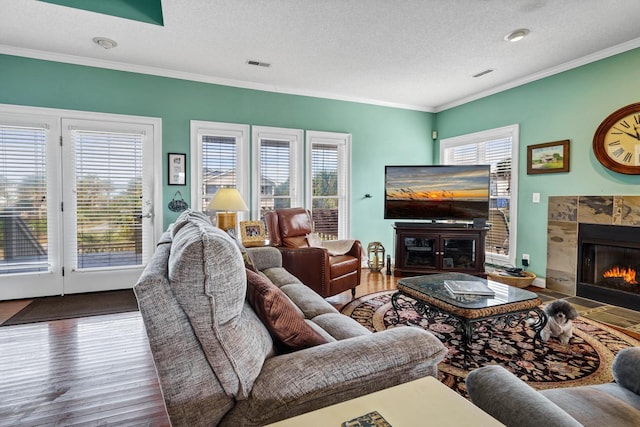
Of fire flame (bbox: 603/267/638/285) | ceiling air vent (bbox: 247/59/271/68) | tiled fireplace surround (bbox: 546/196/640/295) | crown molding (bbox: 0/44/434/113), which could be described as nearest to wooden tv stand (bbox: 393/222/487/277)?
tiled fireplace surround (bbox: 546/196/640/295)

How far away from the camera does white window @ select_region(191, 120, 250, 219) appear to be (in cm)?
426

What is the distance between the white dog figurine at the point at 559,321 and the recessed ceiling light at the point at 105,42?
14.9 feet

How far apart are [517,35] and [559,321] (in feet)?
8.37

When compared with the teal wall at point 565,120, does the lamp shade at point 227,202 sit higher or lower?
lower

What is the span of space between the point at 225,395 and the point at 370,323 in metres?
2.09

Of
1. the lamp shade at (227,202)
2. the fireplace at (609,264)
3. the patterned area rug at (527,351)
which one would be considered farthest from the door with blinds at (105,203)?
the fireplace at (609,264)

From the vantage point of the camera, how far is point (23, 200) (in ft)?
11.9

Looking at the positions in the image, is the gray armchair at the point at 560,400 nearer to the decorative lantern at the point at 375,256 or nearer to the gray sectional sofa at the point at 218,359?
the gray sectional sofa at the point at 218,359

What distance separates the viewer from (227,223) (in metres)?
3.80

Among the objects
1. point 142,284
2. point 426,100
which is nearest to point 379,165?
point 426,100

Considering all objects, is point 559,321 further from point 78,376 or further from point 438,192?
point 78,376

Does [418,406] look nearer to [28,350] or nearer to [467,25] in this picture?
[28,350]

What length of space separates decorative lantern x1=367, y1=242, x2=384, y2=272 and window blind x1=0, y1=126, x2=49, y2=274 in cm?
401

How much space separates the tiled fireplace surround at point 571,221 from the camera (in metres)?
3.35
